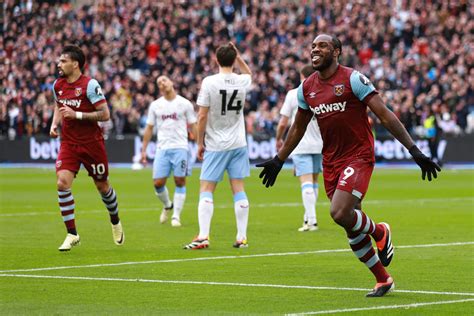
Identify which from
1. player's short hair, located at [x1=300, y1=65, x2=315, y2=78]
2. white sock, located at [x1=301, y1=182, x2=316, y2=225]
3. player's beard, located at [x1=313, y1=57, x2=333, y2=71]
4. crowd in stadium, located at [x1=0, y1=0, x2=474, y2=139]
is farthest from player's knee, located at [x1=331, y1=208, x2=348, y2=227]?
crowd in stadium, located at [x1=0, y1=0, x2=474, y2=139]

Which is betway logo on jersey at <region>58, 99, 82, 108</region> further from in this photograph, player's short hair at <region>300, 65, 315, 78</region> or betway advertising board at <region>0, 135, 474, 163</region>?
betway advertising board at <region>0, 135, 474, 163</region>

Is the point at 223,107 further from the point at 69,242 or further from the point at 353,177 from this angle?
the point at 353,177

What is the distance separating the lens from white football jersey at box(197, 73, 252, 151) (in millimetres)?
Result: 15102

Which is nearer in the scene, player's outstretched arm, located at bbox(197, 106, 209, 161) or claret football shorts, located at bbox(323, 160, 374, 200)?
claret football shorts, located at bbox(323, 160, 374, 200)

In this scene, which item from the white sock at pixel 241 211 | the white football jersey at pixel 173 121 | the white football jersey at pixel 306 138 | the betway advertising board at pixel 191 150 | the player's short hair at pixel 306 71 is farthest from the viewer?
the betway advertising board at pixel 191 150

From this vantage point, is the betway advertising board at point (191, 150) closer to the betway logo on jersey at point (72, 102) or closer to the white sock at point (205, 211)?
the white sock at point (205, 211)

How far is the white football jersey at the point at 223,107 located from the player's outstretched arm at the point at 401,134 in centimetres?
462

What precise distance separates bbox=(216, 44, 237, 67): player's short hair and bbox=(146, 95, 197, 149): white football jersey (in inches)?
191

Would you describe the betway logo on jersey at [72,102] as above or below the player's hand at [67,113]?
above

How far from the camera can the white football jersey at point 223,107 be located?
49.5 feet

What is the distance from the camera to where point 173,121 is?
19859 millimetres

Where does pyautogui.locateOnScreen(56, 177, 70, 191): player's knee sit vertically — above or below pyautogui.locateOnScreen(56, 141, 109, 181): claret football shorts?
below

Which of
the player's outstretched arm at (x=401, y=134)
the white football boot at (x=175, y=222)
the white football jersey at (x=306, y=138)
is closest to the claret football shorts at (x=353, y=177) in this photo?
the player's outstretched arm at (x=401, y=134)

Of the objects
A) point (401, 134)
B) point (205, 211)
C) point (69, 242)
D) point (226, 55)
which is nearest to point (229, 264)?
point (205, 211)
